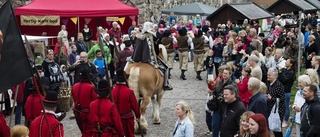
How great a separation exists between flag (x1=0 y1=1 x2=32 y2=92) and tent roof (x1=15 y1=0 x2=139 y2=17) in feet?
43.5

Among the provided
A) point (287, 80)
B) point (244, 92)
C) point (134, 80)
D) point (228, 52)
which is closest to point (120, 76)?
point (134, 80)

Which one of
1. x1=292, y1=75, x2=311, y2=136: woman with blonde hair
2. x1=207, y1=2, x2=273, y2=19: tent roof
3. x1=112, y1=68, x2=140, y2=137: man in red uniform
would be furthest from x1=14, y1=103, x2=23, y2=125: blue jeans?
x1=207, y1=2, x2=273, y2=19: tent roof

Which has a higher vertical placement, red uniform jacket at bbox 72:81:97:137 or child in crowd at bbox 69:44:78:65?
red uniform jacket at bbox 72:81:97:137

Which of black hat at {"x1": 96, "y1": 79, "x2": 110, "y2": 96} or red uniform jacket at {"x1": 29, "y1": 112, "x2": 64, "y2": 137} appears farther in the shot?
black hat at {"x1": 96, "y1": 79, "x2": 110, "y2": 96}

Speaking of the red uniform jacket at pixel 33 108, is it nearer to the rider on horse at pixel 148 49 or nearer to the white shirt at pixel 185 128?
the white shirt at pixel 185 128

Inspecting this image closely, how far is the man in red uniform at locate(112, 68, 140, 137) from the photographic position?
11117 mm

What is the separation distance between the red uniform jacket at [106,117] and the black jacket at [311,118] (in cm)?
278

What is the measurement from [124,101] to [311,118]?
342 cm

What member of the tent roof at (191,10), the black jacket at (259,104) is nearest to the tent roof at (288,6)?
the tent roof at (191,10)

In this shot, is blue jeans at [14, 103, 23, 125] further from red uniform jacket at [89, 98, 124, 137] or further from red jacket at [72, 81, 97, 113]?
red uniform jacket at [89, 98, 124, 137]

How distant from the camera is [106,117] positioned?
959 cm

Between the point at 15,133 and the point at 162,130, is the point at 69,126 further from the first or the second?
the point at 15,133

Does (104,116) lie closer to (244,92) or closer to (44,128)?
(44,128)

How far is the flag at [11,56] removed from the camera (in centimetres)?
768
